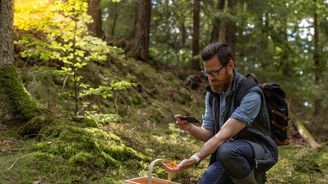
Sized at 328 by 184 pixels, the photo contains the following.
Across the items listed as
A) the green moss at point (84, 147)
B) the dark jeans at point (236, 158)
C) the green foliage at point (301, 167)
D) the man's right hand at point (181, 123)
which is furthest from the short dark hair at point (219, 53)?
the green foliage at point (301, 167)

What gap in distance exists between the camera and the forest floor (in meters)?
4.80

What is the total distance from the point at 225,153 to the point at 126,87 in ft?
16.7

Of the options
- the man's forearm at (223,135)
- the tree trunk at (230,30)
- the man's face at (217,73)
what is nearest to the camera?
the man's forearm at (223,135)

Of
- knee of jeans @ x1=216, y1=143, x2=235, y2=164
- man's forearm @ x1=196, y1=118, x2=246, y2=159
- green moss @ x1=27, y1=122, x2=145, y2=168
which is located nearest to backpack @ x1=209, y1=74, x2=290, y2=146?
man's forearm @ x1=196, y1=118, x2=246, y2=159

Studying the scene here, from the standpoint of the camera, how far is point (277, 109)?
3605 mm

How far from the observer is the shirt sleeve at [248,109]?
3.35m

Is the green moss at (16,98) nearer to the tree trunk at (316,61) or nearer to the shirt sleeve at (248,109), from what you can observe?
the shirt sleeve at (248,109)

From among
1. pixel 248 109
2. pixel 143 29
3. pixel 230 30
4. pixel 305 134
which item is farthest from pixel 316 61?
pixel 248 109

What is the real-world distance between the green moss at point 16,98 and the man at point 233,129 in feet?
9.83

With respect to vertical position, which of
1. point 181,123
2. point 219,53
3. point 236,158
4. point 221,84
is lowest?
point 236,158

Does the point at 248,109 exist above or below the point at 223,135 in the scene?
above

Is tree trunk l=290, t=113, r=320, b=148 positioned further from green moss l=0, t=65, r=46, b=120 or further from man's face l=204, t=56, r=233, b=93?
man's face l=204, t=56, r=233, b=93

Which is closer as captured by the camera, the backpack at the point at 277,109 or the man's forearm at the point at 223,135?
the man's forearm at the point at 223,135

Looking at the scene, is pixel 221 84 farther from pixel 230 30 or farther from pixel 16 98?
pixel 230 30
